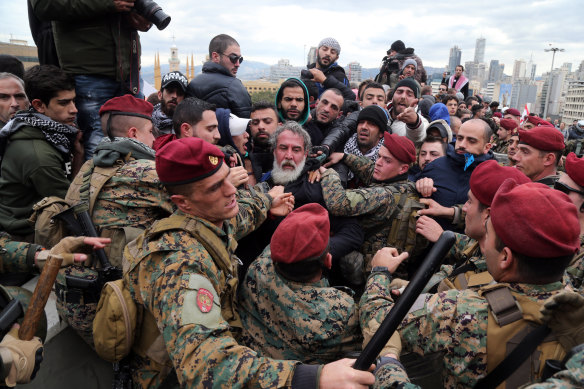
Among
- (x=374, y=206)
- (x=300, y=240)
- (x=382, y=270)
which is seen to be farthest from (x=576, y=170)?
(x=300, y=240)

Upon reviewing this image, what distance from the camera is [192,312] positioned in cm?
163

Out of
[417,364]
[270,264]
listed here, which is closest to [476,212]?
[417,364]

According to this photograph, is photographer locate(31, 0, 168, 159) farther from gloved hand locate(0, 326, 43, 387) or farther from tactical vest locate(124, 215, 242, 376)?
gloved hand locate(0, 326, 43, 387)

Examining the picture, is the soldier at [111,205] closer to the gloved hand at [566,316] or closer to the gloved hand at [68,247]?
the gloved hand at [68,247]

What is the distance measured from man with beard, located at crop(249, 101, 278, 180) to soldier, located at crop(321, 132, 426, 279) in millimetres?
879

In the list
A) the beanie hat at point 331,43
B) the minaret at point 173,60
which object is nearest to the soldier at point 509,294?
the beanie hat at point 331,43

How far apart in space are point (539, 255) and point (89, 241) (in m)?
2.42

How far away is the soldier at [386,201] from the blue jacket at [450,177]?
12.8 inches

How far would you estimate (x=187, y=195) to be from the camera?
2.06 meters

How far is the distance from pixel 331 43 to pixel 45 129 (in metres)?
5.16

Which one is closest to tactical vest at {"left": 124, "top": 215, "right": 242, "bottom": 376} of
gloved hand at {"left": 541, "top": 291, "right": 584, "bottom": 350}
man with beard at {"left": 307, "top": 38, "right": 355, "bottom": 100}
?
gloved hand at {"left": 541, "top": 291, "right": 584, "bottom": 350}

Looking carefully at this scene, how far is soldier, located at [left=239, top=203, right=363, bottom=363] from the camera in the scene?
6.98 ft

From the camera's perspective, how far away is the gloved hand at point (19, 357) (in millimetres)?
1653

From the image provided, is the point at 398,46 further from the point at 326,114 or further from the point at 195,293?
the point at 195,293
